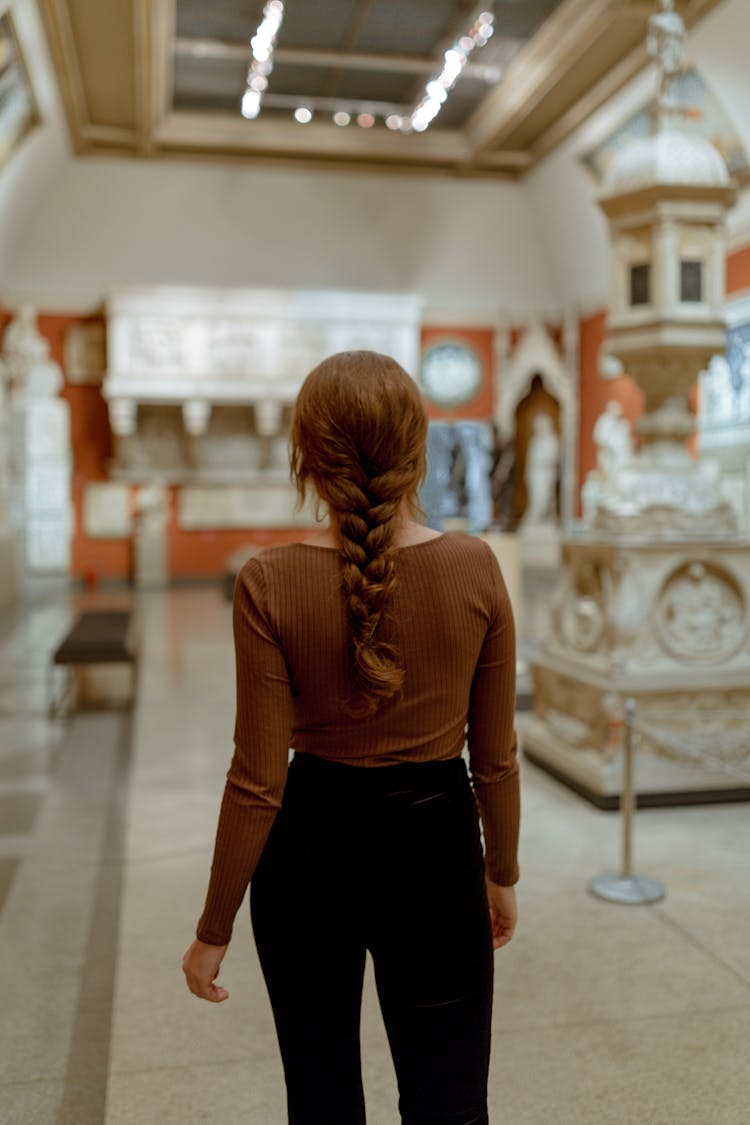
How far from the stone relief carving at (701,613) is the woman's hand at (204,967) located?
3872 mm

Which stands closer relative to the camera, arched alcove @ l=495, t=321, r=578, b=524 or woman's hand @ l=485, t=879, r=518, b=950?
woman's hand @ l=485, t=879, r=518, b=950

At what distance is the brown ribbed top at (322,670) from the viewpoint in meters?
1.48

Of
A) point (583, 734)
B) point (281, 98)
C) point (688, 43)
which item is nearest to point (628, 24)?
point (688, 43)

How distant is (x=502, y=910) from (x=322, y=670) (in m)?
A: 0.57

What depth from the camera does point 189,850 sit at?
4430mm

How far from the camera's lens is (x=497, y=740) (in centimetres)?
166

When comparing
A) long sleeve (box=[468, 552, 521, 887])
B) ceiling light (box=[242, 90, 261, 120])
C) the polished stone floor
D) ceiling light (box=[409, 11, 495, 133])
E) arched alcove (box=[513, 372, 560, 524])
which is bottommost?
the polished stone floor

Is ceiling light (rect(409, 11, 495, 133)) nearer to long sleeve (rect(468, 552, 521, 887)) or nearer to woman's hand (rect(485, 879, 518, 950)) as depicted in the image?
long sleeve (rect(468, 552, 521, 887))

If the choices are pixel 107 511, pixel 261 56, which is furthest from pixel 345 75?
pixel 107 511

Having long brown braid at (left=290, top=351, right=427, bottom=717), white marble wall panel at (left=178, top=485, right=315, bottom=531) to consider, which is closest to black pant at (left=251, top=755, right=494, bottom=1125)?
long brown braid at (left=290, top=351, right=427, bottom=717)

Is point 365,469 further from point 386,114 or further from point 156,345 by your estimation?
point 156,345

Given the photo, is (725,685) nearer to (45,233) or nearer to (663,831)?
(663,831)

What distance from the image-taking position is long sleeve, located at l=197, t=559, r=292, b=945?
1491 mm

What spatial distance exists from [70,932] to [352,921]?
2477 millimetres
